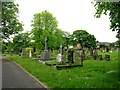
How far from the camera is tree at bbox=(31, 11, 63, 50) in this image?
227 ft

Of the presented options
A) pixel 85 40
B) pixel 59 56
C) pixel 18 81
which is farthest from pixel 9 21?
pixel 85 40

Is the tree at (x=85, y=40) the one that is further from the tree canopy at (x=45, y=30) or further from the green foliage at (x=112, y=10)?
the green foliage at (x=112, y=10)

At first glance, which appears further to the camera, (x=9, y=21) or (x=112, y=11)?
(x=9, y=21)

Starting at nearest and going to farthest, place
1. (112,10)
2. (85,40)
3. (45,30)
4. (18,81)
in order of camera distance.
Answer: (18,81)
(112,10)
(45,30)
(85,40)

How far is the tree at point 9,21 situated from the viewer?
41.0 metres

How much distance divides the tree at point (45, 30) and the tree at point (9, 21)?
85.2 feet

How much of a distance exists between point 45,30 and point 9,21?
28.6m

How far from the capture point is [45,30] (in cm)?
7025

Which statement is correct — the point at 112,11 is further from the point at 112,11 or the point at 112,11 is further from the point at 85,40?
the point at 85,40

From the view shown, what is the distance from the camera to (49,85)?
12.6 m

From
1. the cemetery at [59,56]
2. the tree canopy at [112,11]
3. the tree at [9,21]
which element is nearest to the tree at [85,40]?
the cemetery at [59,56]

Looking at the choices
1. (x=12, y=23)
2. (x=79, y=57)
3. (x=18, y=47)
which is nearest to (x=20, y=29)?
(x=12, y=23)

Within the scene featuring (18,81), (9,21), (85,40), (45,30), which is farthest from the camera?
(85,40)

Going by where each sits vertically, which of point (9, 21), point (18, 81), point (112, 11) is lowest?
point (18, 81)
